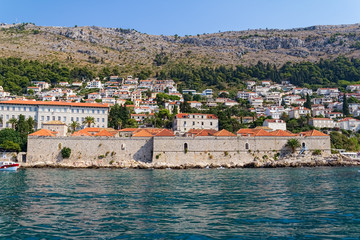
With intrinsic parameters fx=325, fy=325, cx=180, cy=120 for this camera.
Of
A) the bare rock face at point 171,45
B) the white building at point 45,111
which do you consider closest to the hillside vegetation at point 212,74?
the bare rock face at point 171,45

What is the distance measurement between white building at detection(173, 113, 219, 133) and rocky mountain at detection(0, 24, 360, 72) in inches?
2684

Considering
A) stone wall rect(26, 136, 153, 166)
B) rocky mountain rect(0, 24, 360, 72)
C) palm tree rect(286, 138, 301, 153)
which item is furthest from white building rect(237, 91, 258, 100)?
stone wall rect(26, 136, 153, 166)

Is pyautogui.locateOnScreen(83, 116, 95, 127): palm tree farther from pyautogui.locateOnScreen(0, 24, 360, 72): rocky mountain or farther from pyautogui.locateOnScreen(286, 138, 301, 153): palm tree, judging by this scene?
pyautogui.locateOnScreen(0, 24, 360, 72): rocky mountain

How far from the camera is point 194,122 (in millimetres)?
52438

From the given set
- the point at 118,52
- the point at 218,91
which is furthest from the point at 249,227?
the point at 118,52

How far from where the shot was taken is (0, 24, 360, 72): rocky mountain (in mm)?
124250

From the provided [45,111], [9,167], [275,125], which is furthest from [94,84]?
[9,167]

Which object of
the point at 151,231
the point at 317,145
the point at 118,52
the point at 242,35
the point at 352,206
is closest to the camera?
the point at 151,231

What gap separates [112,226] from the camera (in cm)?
1086

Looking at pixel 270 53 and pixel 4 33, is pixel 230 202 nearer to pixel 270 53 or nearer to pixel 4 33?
pixel 270 53

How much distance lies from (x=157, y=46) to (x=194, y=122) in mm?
108143

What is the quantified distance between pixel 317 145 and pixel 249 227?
109 ft

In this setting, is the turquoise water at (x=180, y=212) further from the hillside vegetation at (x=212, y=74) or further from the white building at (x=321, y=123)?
the hillside vegetation at (x=212, y=74)

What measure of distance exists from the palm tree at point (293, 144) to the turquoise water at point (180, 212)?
19026 mm
